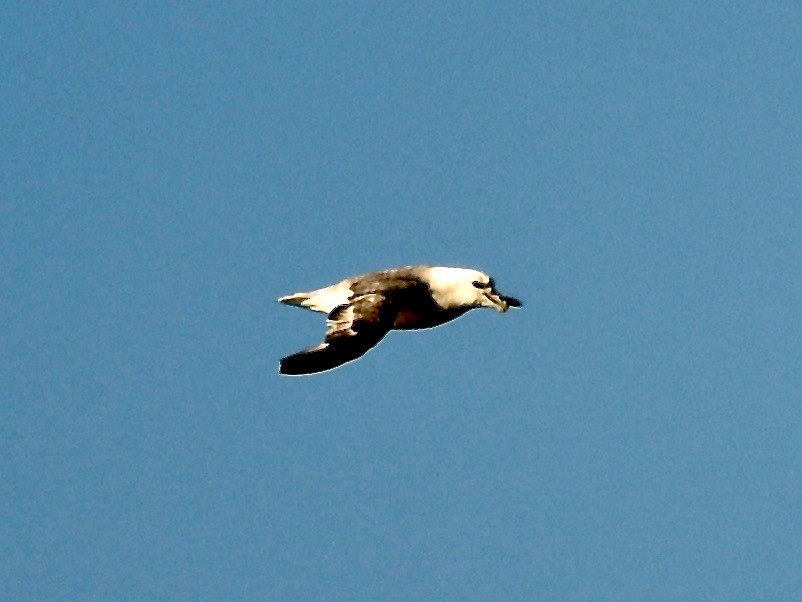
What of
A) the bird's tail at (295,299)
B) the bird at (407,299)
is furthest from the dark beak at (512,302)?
the bird's tail at (295,299)

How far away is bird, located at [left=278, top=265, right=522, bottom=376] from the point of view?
36562 mm

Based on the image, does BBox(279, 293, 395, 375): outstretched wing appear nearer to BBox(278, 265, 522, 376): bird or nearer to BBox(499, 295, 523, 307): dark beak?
BBox(278, 265, 522, 376): bird

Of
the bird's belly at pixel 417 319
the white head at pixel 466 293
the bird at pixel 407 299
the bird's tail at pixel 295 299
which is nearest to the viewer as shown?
the bird at pixel 407 299

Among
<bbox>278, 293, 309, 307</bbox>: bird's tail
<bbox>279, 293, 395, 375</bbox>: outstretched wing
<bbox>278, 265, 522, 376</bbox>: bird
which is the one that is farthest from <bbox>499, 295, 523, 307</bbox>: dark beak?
<bbox>278, 293, 309, 307</bbox>: bird's tail

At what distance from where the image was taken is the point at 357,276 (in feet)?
131

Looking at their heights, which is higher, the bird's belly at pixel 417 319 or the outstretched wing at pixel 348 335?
the bird's belly at pixel 417 319

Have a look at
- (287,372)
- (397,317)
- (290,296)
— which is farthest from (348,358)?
(290,296)

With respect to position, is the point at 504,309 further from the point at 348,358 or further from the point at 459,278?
the point at 348,358

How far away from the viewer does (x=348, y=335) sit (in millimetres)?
35438

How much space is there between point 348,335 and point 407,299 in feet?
10.5

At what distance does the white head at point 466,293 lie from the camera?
127ft

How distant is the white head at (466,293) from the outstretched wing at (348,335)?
1579 millimetres

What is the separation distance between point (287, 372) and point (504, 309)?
6788 mm

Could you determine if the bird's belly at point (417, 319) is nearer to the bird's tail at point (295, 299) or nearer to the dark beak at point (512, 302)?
the dark beak at point (512, 302)
